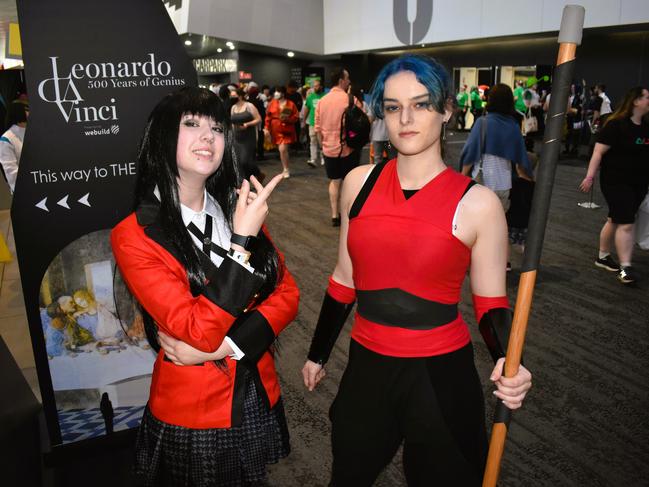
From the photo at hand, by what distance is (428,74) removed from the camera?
154 cm

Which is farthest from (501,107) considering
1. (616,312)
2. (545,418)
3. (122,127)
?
(122,127)

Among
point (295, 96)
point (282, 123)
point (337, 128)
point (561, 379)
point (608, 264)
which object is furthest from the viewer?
point (295, 96)

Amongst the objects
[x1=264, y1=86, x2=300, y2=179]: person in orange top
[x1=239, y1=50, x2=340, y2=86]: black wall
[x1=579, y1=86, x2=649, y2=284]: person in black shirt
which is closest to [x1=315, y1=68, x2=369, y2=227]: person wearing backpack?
[x1=579, y1=86, x2=649, y2=284]: person in black shirt

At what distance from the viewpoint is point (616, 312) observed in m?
4.09

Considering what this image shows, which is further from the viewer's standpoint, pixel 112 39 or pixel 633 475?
pixel 633 475

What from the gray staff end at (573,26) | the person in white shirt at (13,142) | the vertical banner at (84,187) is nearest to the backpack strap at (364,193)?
the gray staff end at (573,26)

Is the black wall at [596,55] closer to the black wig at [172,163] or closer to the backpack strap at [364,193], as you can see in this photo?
the backpack strap at [364,193]

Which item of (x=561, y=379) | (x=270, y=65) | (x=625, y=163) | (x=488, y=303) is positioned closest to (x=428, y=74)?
(x=488, y=303)

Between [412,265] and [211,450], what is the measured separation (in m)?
0.75

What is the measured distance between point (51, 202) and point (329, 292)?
120cm

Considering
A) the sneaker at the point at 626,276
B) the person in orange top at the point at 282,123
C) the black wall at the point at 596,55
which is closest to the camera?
the sneaker at the point at 626,276

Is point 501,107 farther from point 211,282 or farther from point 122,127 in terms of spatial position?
point 211,282

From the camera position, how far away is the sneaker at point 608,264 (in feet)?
16.1

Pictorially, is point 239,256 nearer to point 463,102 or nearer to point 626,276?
point 626,276
